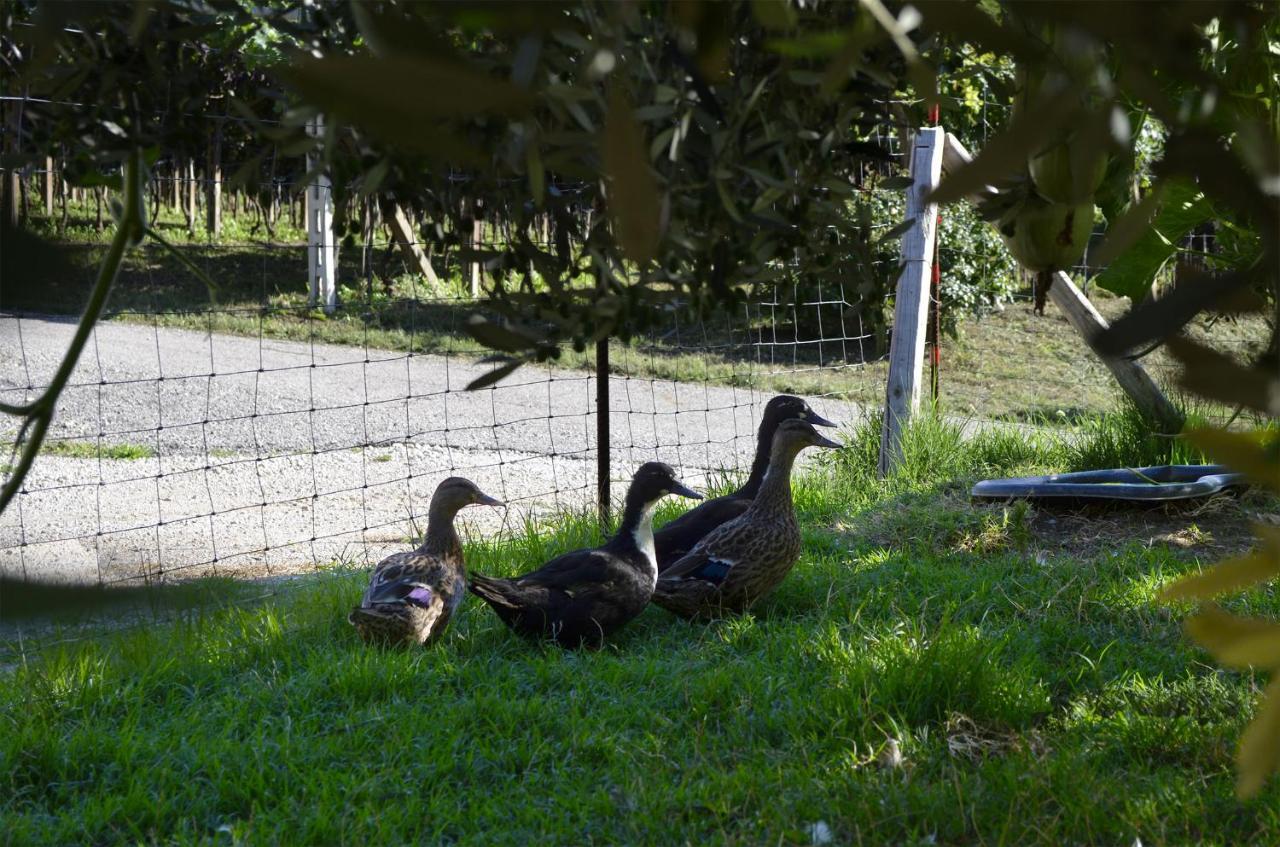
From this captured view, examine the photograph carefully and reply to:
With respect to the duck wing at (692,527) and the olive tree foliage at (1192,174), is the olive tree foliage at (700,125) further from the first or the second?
the duck wing at (692,527)

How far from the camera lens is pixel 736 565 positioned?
4.41 metres

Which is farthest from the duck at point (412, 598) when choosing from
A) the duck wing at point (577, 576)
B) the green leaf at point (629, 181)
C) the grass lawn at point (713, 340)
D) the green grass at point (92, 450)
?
the grass lawn at point (713, 340)

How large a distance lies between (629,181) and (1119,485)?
537cm

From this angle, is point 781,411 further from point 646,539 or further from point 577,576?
point 577,576

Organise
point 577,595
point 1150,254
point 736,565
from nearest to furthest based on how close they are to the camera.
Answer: point 1150,254, point 577,595, point 736,565

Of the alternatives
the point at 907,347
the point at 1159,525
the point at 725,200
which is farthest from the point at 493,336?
the point at 907,347

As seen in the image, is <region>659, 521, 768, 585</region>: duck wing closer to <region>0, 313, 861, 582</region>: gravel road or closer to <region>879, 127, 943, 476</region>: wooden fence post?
<region>0, 313, 861, 582</region>: gravel road

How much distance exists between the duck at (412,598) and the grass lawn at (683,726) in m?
0.08

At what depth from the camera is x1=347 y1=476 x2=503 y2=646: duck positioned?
4.06 meters

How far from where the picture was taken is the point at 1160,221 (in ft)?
7.47

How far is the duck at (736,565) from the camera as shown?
4.43m

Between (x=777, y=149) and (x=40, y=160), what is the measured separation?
0.82 m

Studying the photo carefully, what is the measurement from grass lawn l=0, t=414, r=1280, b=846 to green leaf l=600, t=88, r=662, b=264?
2.13 metres

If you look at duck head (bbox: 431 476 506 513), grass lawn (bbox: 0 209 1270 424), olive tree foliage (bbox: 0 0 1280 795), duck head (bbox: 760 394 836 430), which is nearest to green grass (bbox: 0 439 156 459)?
grass lawn (bbox: 0 209 1270 424)
